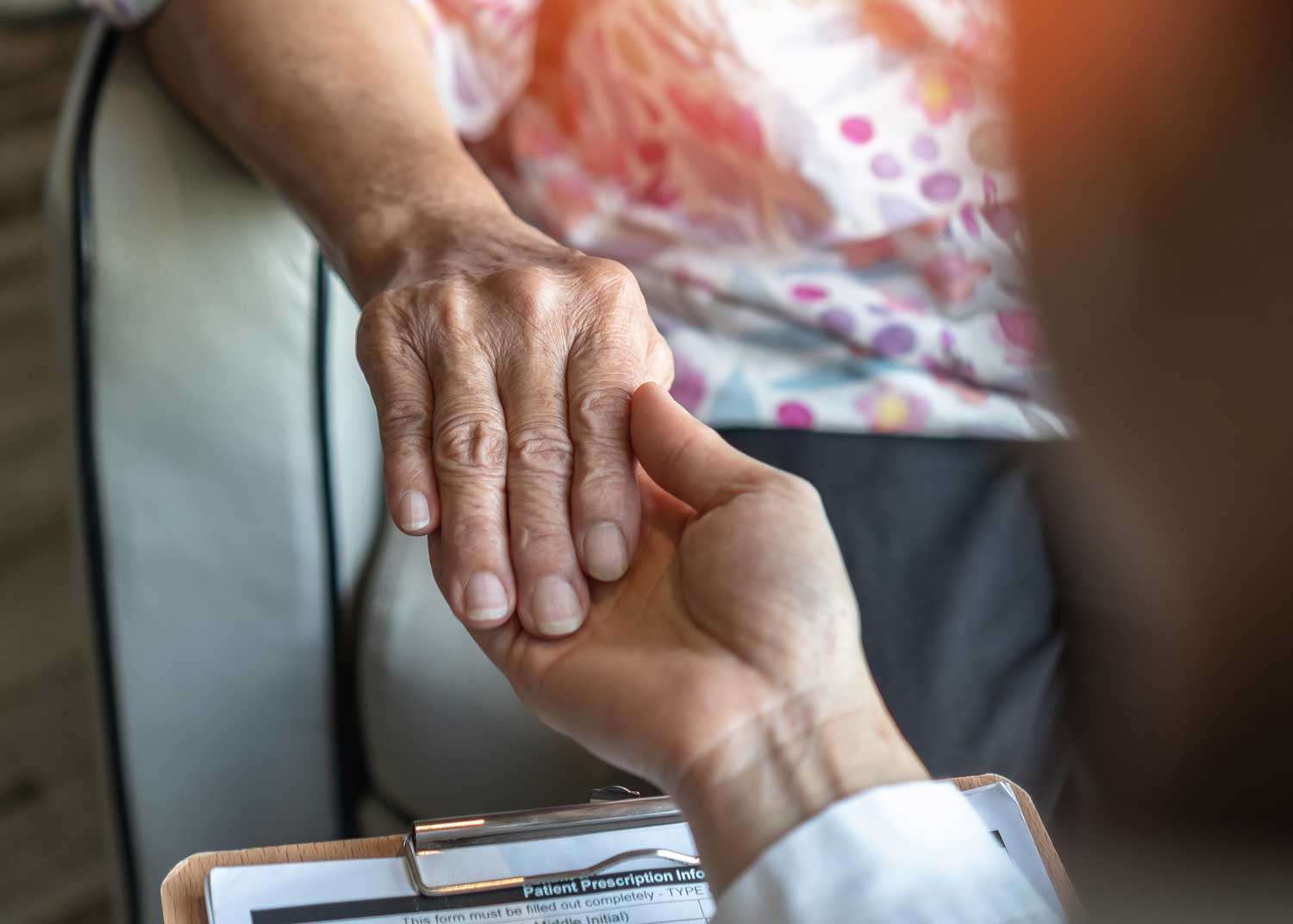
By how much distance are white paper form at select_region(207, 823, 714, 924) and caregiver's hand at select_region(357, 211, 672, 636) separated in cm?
10

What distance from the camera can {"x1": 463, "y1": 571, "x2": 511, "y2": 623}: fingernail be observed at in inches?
21.8

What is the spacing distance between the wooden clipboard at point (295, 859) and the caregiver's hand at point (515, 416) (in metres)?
0.11

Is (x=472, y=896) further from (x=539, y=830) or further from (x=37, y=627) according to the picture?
(x=37, y=627)

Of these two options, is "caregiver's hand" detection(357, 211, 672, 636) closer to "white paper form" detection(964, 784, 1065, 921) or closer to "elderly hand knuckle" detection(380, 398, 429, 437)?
"elderly hand knuckle" detection(380, 398, 429, 437)

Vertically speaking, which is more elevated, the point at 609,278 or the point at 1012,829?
the point at 609,278

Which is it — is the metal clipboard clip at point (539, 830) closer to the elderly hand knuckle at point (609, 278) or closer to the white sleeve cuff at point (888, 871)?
the white sleeve cuff at point (888, 871)

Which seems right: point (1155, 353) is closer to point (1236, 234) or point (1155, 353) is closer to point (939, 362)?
point (1236, 234)

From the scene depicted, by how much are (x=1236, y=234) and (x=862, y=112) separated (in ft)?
2.22

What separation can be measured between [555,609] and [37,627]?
995 millimetres

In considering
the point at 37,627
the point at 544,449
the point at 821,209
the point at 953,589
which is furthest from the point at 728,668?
the point at 37,627

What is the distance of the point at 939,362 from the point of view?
83cm

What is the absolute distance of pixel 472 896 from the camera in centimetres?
50

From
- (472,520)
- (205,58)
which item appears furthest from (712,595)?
(205,58)

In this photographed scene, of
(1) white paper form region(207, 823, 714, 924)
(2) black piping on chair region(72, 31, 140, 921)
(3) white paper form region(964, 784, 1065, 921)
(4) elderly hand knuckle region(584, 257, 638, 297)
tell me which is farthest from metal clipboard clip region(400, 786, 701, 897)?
(2) black piping on chair region(72, 31, 140, 921)
